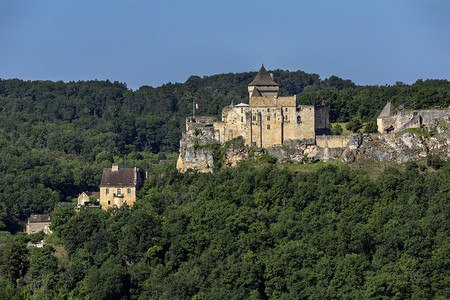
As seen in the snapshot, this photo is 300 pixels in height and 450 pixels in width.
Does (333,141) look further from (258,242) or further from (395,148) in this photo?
(258,242)

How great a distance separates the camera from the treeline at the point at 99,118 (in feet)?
284

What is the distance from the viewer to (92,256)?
204 feet

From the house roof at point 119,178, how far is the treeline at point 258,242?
1.52m

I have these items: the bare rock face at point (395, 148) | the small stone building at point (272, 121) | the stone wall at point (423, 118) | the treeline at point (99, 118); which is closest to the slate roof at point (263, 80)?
the small stone building at point (272, 121)

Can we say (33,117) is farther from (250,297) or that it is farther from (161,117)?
(250,297)

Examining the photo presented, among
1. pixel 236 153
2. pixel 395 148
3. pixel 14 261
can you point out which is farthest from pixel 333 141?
pixel 14 261

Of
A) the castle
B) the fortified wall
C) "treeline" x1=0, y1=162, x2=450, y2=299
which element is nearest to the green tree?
"treeline" x1=0, y1=162, x2=450, y2=299

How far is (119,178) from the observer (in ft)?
224

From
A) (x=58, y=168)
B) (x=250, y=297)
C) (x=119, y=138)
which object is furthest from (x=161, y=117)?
(x=250, y=297)

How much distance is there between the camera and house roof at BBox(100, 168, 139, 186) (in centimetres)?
6800

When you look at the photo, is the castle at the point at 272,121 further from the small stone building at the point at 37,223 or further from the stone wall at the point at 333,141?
the small stone building at the point at 37,223

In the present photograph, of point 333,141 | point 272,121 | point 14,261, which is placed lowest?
point 14,261

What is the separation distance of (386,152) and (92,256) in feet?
69.0

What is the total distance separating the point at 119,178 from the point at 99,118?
61.2 m
